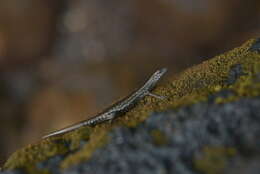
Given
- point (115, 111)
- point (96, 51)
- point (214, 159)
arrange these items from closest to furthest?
point (214, 159) < point (115, 111) < point (96, 51)

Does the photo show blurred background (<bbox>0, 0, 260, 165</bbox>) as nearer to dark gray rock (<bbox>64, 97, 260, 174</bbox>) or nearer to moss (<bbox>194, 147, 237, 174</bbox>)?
dark gray rock (<bbox>64, 97, 260, 174</bbox>)

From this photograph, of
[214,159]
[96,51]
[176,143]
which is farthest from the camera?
[96,51]

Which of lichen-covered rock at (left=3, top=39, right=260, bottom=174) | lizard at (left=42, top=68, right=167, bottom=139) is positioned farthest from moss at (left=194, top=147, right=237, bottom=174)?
lizard at (left=42, top=68, right=167, bottom=139)

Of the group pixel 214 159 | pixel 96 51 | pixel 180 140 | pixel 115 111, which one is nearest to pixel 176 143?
pixel 180 140

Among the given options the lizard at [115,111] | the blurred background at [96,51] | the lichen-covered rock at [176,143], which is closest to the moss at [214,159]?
the lichen-covered rock at [176,143]

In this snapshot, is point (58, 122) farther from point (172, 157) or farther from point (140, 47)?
point (172, 157)

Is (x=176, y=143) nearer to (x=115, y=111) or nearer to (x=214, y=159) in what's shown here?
(x=214, y=159)

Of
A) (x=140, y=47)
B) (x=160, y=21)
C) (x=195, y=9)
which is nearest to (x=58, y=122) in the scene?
(x=140, y=47)
